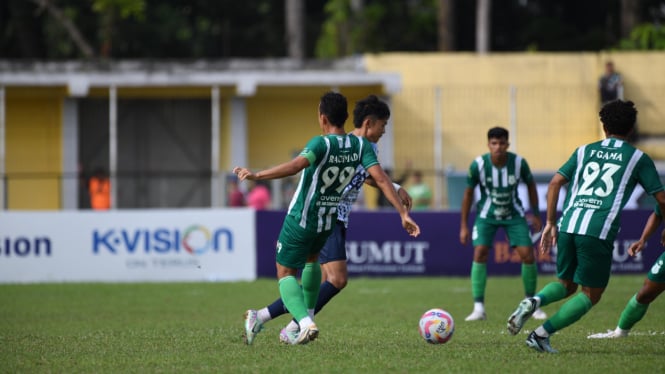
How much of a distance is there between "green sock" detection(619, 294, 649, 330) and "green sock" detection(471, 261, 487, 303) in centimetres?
297

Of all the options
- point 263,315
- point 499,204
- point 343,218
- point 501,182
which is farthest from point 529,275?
point 263,315

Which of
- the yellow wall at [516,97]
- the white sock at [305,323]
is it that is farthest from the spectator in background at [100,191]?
the white sock at [305,323]

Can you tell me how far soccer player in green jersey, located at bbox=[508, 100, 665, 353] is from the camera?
855cm

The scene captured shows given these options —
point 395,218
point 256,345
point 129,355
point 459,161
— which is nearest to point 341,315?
point 256,345

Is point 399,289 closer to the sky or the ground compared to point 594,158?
closer to the ground

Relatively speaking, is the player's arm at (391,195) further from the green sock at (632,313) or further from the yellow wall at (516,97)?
the yellow wall at (516,97)

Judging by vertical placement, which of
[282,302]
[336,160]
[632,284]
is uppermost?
[336,160]

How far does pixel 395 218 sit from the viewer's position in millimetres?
19906

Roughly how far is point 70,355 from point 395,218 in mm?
11460

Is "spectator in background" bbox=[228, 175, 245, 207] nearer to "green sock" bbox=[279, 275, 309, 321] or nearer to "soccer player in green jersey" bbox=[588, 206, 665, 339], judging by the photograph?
"soccer player in green jersey" bbox=[588, 206, 665, 339]

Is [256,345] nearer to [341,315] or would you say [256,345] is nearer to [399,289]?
[341,315]

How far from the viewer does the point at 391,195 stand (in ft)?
28.9

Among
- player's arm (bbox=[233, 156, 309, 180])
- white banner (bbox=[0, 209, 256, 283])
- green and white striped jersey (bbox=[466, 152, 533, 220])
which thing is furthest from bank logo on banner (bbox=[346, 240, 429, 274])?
player's arm (bbox=[233, 156, 309, 180])

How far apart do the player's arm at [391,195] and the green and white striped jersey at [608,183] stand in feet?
3.81
